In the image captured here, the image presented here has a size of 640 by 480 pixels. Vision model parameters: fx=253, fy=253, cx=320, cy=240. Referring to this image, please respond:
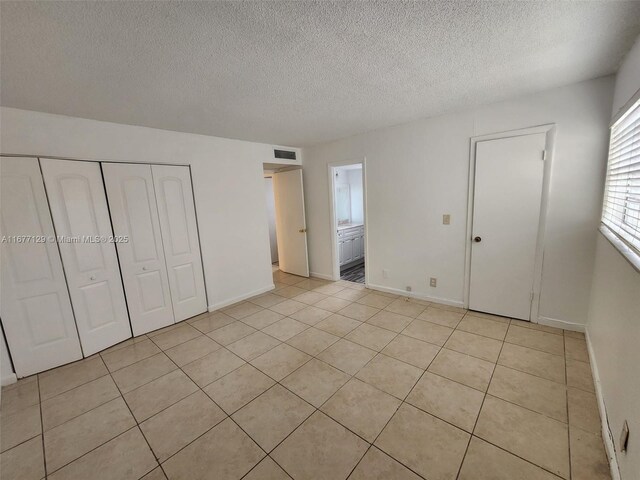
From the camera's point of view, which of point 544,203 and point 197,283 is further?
point 197,283

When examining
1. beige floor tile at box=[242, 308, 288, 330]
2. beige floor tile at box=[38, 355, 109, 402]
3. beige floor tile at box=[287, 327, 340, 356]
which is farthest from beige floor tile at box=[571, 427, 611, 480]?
beige floor tile at box=[38, 355, 109, 402]

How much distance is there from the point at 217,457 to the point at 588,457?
212cm

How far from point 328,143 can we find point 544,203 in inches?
117

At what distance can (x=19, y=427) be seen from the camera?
1.81m

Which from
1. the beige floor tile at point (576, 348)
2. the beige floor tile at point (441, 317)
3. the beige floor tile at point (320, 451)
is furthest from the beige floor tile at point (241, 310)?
the beige floor tile at point (576, 348)

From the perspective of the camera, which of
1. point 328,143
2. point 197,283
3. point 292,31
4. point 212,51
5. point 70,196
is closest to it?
point 292,31

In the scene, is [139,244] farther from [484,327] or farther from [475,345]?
[484,327]

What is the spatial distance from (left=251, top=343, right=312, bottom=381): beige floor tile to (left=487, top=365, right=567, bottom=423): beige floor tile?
61.5 inches

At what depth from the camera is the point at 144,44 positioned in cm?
146

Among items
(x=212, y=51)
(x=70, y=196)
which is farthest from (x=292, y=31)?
(x=70, y=196)

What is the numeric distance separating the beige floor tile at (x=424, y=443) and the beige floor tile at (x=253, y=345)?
1393 mm

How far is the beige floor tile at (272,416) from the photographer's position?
64.5 inches

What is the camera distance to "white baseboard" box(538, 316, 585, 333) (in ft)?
8.41

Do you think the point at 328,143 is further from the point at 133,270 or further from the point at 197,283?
the point at 133,270
